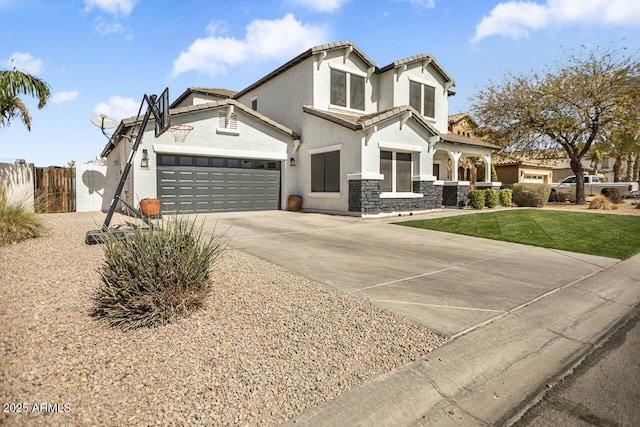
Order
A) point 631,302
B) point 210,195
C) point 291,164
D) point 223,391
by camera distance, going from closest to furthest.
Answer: point 223,391, point 631,302, point 210,195, point 291,164

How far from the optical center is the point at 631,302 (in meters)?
4.95

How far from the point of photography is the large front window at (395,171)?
15.5m

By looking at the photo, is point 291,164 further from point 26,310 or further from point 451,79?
point 26,310

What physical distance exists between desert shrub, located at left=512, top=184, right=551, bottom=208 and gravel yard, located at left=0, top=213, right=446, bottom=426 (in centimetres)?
1977

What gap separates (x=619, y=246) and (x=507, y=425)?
29.9ft

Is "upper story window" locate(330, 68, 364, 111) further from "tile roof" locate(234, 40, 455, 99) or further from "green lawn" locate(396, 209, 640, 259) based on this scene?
"green lawn" locate(396, 209, 640, 259)

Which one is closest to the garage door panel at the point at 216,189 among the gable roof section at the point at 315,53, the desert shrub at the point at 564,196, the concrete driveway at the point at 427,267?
the concrete driveway at the point at 427,267

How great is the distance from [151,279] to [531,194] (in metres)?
22.0

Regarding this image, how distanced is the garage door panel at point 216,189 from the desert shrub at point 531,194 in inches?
583

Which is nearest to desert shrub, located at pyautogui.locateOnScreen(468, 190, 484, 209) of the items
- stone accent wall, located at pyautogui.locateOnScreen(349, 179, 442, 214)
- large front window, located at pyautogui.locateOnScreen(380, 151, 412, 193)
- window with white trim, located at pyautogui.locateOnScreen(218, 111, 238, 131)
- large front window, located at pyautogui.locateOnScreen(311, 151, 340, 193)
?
stone accent wall, located at pyautogui.locateOnScreen(349, 179, 442, 214)

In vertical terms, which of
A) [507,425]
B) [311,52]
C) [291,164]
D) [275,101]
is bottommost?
[507,425]

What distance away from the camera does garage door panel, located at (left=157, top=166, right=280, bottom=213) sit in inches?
560

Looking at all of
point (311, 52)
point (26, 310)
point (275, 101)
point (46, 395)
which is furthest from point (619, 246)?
point (275, 101)

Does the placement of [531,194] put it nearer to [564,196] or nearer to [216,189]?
[564,196]
